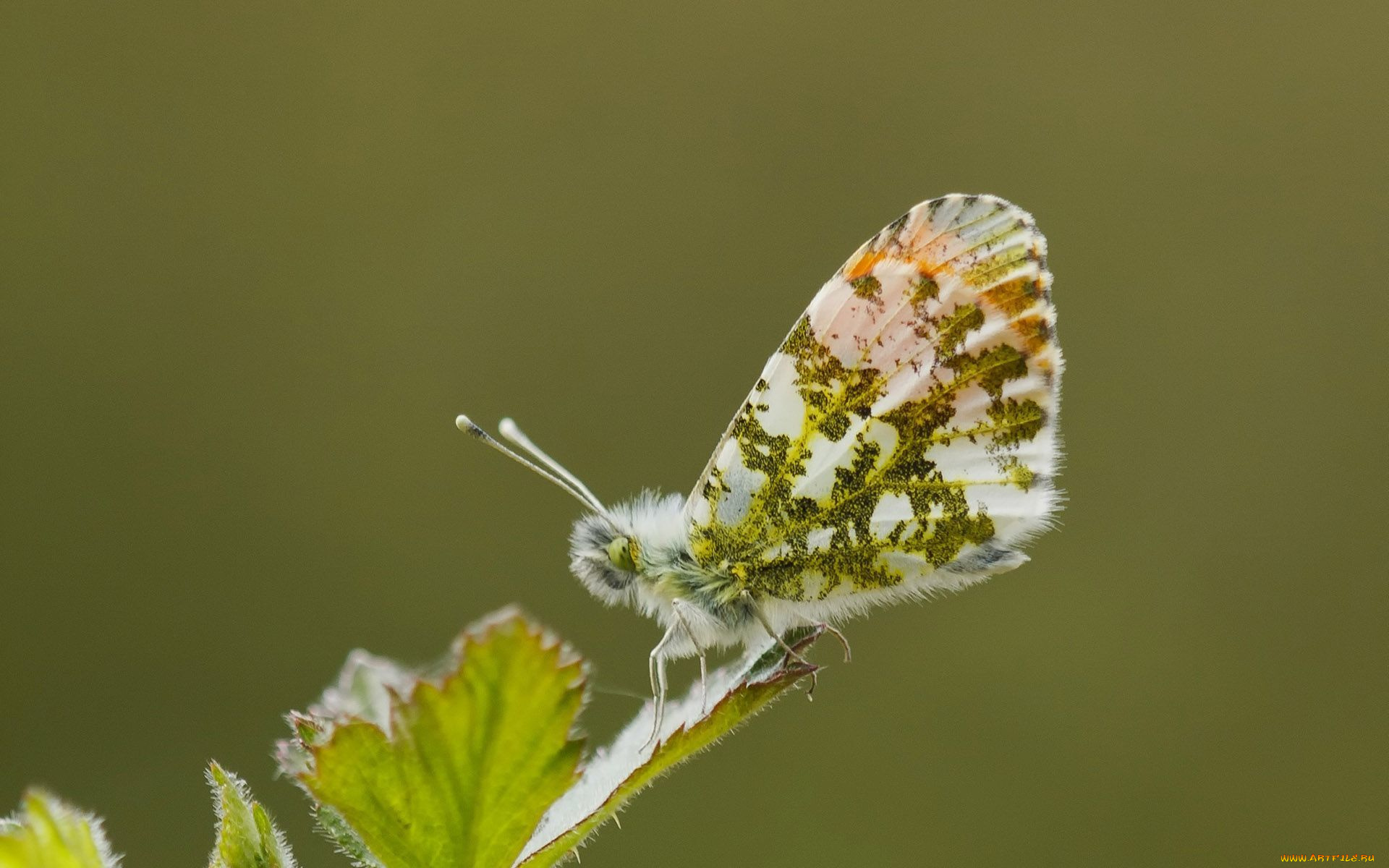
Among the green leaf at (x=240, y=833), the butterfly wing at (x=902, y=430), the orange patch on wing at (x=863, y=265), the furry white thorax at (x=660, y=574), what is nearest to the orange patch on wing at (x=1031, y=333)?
the butterfly wing at (x=902, y=430)

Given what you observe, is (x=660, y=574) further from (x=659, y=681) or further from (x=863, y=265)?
(x=863, y=265)

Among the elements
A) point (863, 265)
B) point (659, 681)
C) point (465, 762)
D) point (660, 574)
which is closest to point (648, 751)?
point (465, 762)

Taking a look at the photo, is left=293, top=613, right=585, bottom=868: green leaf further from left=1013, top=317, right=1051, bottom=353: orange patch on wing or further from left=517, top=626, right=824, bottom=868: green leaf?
left=1013, top=317, right=1051, bottom=353: orange patch on wing

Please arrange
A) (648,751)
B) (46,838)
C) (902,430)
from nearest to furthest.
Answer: (46,838), (648,751), (902,430)

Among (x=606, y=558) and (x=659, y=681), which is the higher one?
(x=606, y=558)

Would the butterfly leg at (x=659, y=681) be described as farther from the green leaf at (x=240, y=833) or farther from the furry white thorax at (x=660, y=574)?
the green leaf at (x=240, y=833)

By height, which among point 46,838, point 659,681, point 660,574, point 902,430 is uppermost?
point 902,430

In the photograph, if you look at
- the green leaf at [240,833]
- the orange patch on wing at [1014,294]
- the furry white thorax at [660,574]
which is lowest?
the green leaf at [240,833]
